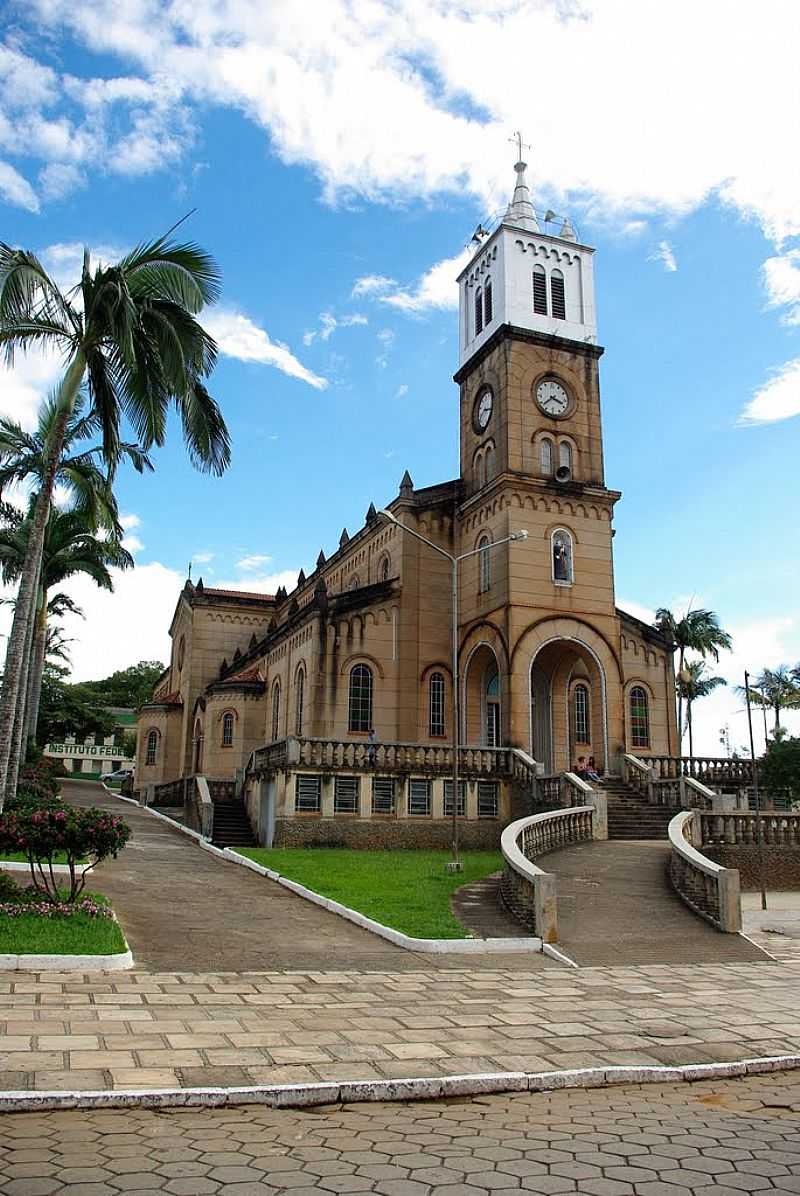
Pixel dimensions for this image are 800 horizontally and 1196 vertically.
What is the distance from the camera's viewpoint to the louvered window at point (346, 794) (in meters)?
26.4

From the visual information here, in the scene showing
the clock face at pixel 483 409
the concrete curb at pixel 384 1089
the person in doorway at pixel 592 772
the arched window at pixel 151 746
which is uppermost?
the clock face at pixel 483 409

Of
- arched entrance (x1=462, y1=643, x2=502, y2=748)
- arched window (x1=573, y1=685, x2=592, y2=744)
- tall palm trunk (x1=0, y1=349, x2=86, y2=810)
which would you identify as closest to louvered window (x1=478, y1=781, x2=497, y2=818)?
arched entrance (x1=462, y1=643, x2=502, y2=748)

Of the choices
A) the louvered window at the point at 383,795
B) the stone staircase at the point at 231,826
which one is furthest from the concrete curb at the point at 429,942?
the stone staircase at the point at 231,826

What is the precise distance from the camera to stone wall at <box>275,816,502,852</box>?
25734 millimetres

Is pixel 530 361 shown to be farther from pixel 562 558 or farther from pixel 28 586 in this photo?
pixel 28 586

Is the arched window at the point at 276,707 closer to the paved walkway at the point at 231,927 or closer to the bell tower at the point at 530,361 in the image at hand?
the bell tower at the point at 530,361

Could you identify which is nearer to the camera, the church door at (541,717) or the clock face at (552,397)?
the church door at (541,717)

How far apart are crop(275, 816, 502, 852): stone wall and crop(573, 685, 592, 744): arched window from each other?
6706mm

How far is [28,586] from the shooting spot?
17750 millimetres

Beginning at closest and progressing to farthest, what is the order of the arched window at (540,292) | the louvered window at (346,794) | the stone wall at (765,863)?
1. the stone wall at (765,863)
2. the louvered window at (346,794)
3. the arched window at (540,292)

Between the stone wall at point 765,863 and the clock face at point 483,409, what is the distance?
1783cm

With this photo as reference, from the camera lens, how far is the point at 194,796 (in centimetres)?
3259

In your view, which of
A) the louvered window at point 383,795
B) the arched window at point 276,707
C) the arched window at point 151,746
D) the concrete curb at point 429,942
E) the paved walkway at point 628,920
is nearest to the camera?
the concrete curb at point 429,942

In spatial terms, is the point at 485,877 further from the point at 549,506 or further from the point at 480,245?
the point at 480,245
